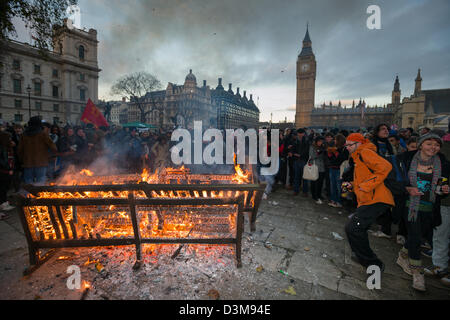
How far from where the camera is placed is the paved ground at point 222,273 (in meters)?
2.53

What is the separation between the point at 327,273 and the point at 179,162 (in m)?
6.82

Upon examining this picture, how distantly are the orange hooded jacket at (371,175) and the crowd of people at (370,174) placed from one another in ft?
0.04

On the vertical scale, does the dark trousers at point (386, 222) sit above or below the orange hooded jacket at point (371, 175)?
below

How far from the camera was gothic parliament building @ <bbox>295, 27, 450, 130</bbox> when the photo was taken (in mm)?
62250

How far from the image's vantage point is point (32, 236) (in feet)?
9.52

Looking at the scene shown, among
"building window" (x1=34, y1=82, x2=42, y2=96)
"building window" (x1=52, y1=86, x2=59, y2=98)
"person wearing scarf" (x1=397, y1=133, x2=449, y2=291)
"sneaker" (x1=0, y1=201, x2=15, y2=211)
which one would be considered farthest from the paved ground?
"building window" (x1=52, y1=86, x2=59, y2=98)

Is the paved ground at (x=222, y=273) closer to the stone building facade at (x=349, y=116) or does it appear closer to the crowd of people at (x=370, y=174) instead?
the crowd of people at (x=370, y=174)

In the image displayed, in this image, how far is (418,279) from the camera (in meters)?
2.70

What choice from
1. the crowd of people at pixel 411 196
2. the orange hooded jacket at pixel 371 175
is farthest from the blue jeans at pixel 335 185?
the orange hooded jacket at pixel 371 175

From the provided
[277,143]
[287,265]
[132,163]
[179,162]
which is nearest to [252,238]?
[287,265]

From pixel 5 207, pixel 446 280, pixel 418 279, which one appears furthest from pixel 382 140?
pixel 5 207

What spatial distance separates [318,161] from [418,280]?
4.02 meters

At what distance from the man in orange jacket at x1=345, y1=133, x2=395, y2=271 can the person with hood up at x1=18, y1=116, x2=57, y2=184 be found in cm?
694

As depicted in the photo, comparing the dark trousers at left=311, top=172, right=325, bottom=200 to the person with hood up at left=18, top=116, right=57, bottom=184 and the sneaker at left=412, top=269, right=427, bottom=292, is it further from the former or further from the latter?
the person with hood up at left=18, top=116, right=57, bottom=184
